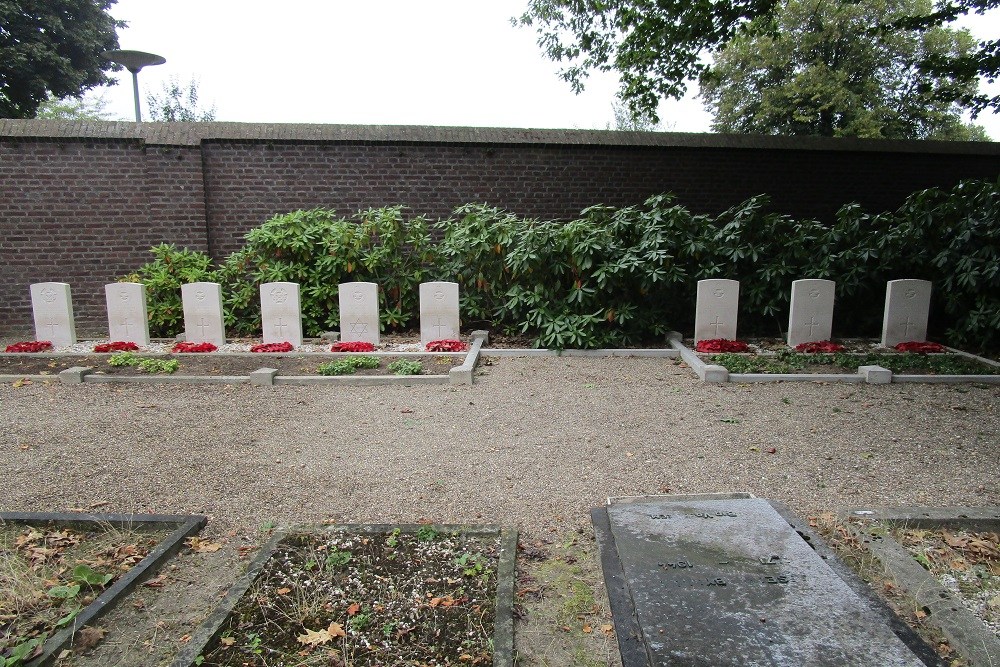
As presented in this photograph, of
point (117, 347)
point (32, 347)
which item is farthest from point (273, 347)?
point (32, 347)

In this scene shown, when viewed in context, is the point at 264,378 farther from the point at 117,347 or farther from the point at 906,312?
the point at 906,312

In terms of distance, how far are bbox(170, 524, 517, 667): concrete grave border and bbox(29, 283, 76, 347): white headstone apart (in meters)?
7.42

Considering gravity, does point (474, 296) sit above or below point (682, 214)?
below

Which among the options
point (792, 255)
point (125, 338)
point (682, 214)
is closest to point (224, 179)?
point (125, 338)

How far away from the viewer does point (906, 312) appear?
885cm

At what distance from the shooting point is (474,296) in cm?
981

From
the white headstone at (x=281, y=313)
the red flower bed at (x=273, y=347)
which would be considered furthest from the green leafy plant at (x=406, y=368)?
the white headstone at (x=281, y=313)

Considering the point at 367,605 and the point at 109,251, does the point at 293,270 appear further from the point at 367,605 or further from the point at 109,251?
the point at 367,605

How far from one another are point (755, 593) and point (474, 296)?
7.35 meters

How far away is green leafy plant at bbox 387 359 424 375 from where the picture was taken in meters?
7.33

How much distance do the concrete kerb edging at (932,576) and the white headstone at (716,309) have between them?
5311 mm

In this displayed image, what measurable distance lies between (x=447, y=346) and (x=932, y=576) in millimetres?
6260

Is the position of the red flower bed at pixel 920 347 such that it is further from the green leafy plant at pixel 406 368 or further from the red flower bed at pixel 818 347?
the green leafy plant at pixel 406 368

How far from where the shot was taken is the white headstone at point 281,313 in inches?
352
